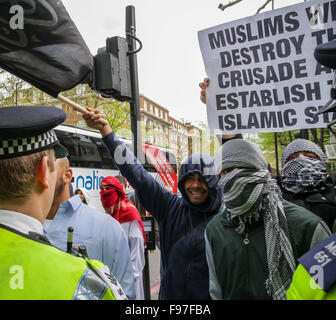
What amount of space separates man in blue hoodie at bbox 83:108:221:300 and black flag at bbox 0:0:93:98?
336mm

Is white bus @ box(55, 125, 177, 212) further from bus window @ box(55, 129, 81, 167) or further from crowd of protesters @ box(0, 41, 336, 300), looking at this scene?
crowd of protesters @ box(0, 41, 336, 300)

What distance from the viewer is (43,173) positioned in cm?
121

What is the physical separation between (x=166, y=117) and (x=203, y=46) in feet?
251

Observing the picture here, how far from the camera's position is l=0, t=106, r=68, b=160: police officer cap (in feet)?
3.82

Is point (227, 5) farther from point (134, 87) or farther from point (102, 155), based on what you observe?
point (102, 155)

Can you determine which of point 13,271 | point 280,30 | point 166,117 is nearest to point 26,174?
point 13,271

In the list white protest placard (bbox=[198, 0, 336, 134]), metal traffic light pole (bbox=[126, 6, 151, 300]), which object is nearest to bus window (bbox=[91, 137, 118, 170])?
metal traffic light pole (bbox=[126, 6, 151, 300])

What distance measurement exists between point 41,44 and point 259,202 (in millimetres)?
1827

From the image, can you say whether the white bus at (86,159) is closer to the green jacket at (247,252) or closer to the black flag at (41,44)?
the black flag at (41,44)

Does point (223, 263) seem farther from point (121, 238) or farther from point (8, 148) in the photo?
point (8, 148)

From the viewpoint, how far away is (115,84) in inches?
108

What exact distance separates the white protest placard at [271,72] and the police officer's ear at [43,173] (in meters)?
1.46

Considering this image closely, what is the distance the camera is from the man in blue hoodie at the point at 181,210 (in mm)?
2344

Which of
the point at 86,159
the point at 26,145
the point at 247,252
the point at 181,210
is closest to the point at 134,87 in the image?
the point at 181,210
